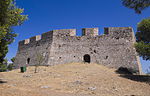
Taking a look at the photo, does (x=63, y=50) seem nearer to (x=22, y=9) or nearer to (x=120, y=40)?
(x=120, y=40)

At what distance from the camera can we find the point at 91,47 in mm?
22141

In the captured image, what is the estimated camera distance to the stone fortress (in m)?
20.2

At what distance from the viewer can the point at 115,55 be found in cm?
2062

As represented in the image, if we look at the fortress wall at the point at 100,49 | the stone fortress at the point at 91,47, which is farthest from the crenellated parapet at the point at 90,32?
the fortress wall at the point at 100,49

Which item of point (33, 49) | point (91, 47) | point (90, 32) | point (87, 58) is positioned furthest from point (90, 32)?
point (33, 49)

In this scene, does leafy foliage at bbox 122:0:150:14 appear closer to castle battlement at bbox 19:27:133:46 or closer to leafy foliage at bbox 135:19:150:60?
leafy foliage at bbox 135:19:150:60

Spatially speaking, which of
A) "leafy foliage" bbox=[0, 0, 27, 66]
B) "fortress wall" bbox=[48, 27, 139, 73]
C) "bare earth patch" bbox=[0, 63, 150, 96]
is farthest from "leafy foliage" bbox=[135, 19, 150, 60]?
"leafy foliage" bbox=[0, 0, 27, 66]

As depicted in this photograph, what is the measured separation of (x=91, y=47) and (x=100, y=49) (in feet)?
5.16

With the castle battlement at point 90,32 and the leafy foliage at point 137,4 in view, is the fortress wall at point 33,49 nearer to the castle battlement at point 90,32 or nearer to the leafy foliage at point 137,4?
the castle battlement at point 90,32

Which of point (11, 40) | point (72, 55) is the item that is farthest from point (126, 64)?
point (11, 40)

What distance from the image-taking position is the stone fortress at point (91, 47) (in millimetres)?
20188

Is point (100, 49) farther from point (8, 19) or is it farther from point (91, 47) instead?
point (8, 19)

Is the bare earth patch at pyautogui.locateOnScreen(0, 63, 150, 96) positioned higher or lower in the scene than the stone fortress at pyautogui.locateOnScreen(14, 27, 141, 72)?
lower

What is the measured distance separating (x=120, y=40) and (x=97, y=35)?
390cm
